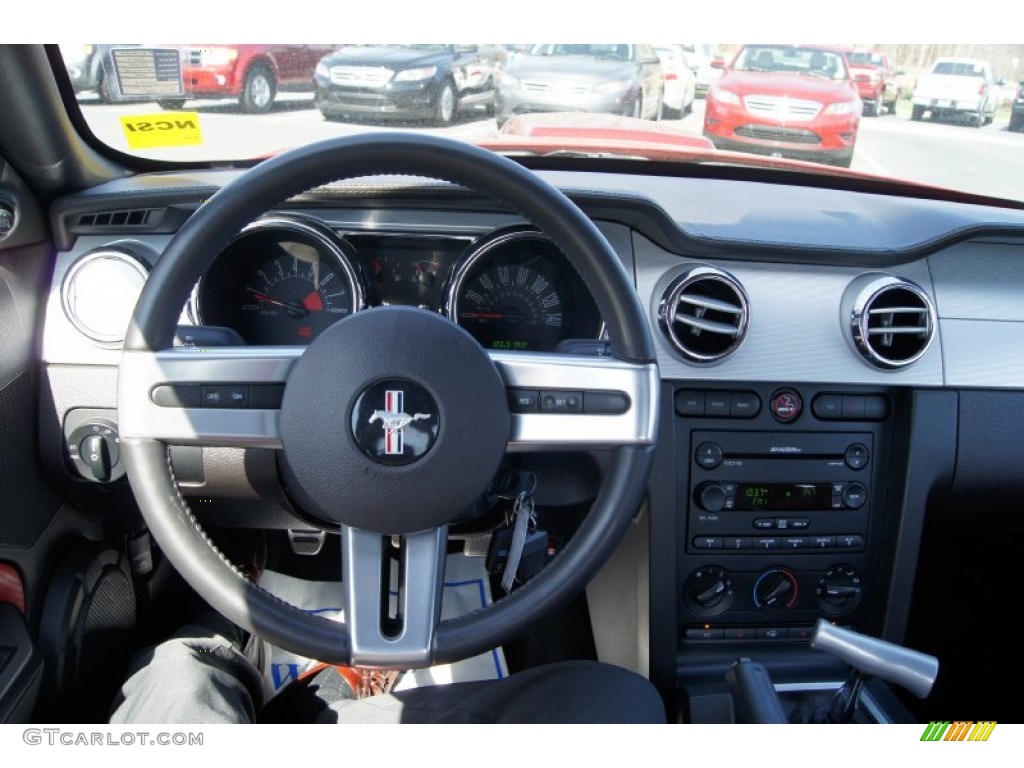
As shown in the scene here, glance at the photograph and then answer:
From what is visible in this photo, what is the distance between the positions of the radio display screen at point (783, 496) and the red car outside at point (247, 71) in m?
1.37

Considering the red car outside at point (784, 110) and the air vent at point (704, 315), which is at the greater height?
the red car outside at point (784, 110)

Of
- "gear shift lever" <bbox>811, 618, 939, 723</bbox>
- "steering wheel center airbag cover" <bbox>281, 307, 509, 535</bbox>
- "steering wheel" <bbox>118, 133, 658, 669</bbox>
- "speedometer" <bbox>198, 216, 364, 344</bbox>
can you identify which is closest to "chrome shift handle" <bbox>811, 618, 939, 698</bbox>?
"gear shift lever" <bbox>811, 618, 939, 723</bbox>

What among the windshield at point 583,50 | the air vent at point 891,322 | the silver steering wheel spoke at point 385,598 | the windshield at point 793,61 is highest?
the windshield at point 583,50

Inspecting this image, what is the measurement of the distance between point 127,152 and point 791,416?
1762 millimetres

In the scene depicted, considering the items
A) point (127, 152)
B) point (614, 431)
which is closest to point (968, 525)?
point (614, 431)

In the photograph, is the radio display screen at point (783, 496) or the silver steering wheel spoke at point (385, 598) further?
the radio display screen at point (783, 496)

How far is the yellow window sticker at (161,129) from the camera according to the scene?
6.89 feet

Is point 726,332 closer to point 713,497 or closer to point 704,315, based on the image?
point 704,315

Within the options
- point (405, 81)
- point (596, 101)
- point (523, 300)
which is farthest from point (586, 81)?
point (523, 300)

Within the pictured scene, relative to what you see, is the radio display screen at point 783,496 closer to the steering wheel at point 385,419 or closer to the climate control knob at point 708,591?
the climate control knob at point 708,591

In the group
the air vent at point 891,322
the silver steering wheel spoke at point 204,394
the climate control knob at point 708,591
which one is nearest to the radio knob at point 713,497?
the climate control knob at point 708,591

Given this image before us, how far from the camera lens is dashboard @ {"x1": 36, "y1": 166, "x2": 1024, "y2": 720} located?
1922 mm

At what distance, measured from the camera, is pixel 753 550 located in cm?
211

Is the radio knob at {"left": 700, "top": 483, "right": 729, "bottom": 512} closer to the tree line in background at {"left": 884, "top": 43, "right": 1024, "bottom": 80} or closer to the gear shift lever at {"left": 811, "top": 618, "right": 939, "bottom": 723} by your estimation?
the gear shift lever at {"left": 811, "top": 618, "right": 939, "bottom": 723}
